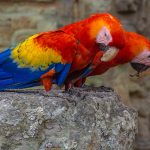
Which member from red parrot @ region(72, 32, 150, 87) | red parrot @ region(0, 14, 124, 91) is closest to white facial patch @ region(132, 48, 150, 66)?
red parrot @ region(72, 32, 150, 87)

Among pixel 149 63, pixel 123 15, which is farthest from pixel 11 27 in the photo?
pixel 149 63

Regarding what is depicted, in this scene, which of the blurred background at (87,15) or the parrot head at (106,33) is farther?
the blurred background at (87,15)

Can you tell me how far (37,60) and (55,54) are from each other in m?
0.08

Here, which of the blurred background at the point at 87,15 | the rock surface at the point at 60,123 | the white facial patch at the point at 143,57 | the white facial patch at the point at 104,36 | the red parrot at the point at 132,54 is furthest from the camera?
the blurred background at the point at 87,15

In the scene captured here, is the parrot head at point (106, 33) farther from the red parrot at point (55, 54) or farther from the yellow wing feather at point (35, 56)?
the yellow wing feather at point (35, 56)

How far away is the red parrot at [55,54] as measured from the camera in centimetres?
241

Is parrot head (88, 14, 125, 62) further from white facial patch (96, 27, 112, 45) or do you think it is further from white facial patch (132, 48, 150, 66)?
white facial patch (132, 48, 150, 66)

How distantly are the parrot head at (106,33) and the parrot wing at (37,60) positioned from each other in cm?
10

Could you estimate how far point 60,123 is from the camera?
6.82ft

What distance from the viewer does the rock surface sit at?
6.64 feet

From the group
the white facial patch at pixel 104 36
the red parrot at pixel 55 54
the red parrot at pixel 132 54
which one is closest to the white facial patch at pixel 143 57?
the red parrot at pixel 132 54

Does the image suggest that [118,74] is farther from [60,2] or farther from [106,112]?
[106,112]

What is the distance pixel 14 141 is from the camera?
6.63ft

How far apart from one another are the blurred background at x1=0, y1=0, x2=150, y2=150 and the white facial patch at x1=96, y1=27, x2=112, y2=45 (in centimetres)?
147
